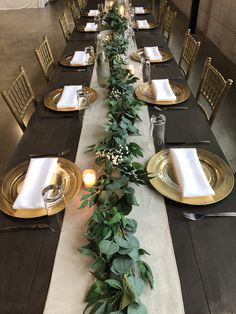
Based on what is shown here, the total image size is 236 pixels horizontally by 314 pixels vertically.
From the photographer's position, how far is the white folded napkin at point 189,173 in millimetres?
1130

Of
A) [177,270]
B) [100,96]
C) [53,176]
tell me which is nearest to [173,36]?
[100,96]

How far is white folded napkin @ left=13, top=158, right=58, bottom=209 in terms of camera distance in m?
1.13

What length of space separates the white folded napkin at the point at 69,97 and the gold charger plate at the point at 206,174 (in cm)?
74

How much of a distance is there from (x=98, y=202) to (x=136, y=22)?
2.81 meters

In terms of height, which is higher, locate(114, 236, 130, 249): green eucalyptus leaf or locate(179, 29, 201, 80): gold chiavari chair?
locate(114, 236, 130, 249): green eucalyptus leaf

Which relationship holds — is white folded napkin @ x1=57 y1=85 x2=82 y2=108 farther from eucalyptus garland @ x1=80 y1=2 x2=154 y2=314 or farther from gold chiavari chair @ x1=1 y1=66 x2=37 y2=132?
eucalyptus garland @ x1=80 y1=2 x2=154 y2=314

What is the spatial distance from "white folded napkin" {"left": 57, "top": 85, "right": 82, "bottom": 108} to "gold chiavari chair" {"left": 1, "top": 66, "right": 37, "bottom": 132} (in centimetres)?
33

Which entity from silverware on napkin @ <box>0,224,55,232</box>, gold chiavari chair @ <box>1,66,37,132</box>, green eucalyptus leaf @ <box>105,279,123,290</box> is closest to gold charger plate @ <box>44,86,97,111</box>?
gold chiavari chair @ <box>1,66,37,132</box>

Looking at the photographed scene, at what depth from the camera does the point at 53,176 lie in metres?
1.26

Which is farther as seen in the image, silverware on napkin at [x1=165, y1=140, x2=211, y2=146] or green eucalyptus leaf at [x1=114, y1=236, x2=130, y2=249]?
silverware on napkin at [x1=165, y1=140, x2=211, y2=146]

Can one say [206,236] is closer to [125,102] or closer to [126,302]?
Answer: [126,302]

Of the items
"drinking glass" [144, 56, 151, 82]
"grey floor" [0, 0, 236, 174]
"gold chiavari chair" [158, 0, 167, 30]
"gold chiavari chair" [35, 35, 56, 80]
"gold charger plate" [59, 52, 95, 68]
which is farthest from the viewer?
"gold chiavari chair" [158, 0, 167, 30]

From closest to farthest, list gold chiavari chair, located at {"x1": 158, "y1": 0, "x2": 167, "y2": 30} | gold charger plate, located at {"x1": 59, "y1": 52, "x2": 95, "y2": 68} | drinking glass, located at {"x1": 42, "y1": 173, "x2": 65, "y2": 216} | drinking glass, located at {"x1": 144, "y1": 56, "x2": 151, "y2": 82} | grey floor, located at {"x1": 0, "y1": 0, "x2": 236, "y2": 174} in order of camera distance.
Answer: drinking glass, located at {"x1": 42, "y1": 173, "x2": 65, "y2": 216}
drinking glass, located at {"x1": 144, "y1": 56, "x2": 151, "y2": 82}
gold charger plate, located at {"x1": 59, "y1": 52, "x2": 95, "y2": 68}
grey floor, located at {"x1": 0, "y1": 0, "x2": 236, "y2": 174}
gold chiavari chair, located at {"x1": 158, "y1": 0, "x2": 167, "y2": 30}

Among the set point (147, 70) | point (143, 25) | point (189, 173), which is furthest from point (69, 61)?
point (189, 173)
